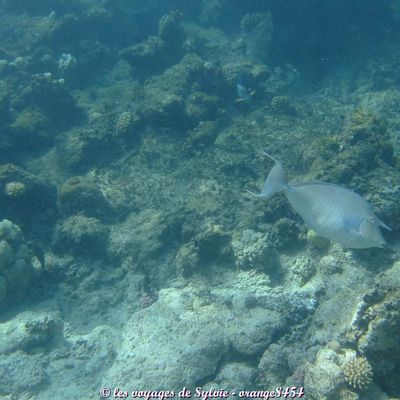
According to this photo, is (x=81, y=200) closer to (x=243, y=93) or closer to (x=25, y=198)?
(x=25, y=198)

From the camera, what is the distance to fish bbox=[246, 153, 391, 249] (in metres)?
3.11

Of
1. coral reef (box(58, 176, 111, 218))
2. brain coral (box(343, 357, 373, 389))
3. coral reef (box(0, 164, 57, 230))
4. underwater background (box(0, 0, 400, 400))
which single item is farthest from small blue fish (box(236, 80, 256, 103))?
brain coral (box(343, 357, 373, 389))

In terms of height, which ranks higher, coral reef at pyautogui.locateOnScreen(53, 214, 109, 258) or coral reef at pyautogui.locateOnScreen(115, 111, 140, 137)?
coral reef at pyautogui.locateOnScreen(115, 111, 140, 137)

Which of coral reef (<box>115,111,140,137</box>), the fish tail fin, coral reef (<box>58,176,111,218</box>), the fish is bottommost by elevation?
coral reef (<box>58,176,111,218</box>)

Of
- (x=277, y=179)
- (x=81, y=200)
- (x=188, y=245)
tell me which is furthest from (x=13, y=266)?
(x=277, y=179)

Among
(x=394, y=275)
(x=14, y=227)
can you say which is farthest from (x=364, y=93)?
(x=14, y=227)

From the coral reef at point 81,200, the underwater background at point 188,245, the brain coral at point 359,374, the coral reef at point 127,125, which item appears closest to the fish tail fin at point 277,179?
the underwater background at point 188,245

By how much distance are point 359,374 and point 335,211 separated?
5.09 feet

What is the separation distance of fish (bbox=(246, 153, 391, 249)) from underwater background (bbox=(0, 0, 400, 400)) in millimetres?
102

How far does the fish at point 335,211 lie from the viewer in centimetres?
311

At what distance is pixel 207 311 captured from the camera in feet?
16.8

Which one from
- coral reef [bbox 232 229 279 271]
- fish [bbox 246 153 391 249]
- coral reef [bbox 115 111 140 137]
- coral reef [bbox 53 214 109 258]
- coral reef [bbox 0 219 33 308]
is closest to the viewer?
fish [bbox 246 153 391 249]

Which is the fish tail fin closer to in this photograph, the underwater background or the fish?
the fish

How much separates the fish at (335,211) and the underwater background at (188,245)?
10 cm
